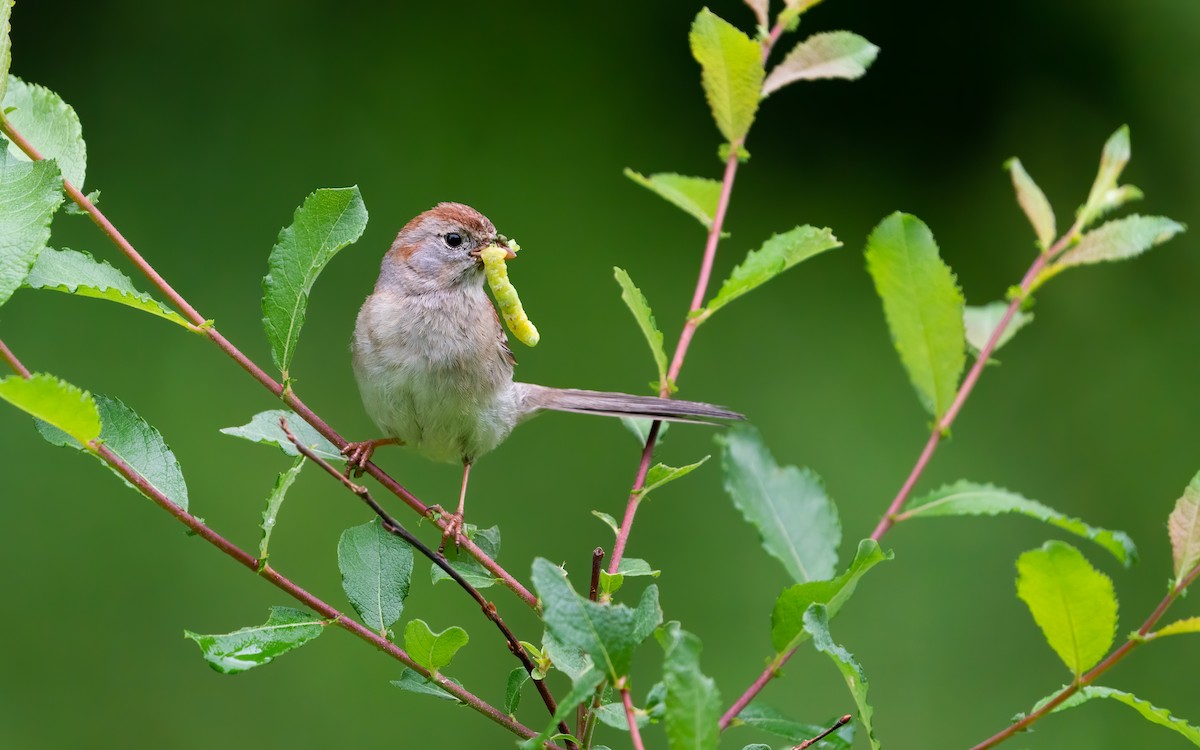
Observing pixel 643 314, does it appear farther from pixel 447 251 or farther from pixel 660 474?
pixel 447 251

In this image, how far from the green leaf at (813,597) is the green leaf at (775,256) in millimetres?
375

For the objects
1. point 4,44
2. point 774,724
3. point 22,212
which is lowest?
point 774,724

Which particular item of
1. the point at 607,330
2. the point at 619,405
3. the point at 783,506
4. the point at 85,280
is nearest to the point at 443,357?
the point at 619,405

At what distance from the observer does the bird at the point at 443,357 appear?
221 centimetres

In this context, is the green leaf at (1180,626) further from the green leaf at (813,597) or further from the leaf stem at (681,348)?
the leaf stem at (681,348)

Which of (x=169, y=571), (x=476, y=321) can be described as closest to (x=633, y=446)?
(x=169, y=571)

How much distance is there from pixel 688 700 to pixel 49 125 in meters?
0.88

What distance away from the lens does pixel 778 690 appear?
3.81 m

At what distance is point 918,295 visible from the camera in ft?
5.01

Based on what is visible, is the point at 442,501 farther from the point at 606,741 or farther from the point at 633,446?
the point at 606,741

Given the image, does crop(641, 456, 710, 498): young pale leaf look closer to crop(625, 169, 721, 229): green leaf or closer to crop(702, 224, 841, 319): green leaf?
crop(702, 224, 841, 319): green leaf

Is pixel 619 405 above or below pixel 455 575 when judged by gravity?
below

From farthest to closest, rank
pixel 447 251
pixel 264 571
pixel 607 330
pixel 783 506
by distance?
pixel 607 330 → pixel 447 251 → pixel 783 506 → pixel 264 571

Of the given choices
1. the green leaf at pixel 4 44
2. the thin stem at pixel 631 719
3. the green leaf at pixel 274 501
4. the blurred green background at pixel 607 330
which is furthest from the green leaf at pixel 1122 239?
the blurred green background at pixel 607 330
